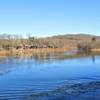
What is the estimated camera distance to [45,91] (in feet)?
75.3

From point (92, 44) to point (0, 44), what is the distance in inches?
1990

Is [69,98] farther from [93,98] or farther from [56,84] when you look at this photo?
[56,84]

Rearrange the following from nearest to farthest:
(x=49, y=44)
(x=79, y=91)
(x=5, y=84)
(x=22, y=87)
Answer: (x=79, y=91), (x=22, y=87), (x=5, y=84), (x=49, y=44)

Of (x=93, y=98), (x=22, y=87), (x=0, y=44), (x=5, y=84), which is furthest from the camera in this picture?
(x=0, y=44)

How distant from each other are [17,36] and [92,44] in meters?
51.2

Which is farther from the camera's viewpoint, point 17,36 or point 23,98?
point 17,36

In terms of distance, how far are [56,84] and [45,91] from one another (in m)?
4.10

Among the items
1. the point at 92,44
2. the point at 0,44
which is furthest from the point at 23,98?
the point at 92,44

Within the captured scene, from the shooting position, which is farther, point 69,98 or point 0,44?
point 0,44

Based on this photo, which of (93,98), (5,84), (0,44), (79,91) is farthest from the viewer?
(0,44)

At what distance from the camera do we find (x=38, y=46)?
174 meters

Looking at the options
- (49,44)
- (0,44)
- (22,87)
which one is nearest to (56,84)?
(22,87)

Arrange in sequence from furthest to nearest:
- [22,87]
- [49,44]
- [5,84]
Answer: [49,44] → [5,84] → [22,87]

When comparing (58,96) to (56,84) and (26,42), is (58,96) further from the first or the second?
(26,42)
